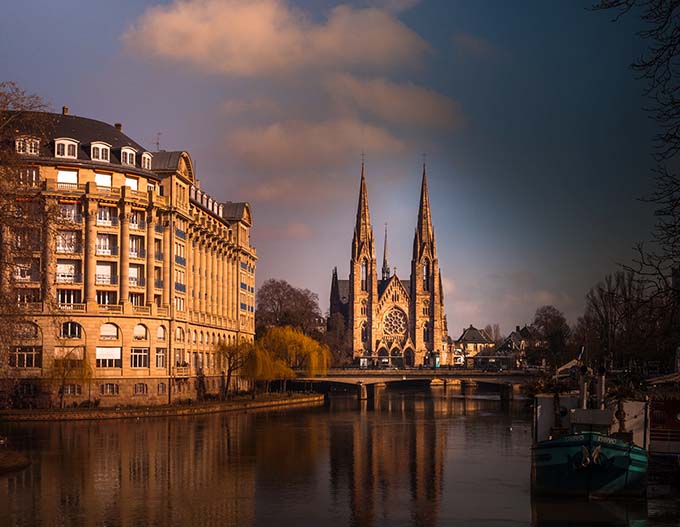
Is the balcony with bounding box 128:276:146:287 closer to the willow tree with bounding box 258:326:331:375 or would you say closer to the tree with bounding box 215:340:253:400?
the tree with bounding box 215:340:253:400

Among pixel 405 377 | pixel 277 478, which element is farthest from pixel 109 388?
pixel 405 377

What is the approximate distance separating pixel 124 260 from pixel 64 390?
1255 centimetres

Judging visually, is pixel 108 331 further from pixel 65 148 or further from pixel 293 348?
pixel 293 348

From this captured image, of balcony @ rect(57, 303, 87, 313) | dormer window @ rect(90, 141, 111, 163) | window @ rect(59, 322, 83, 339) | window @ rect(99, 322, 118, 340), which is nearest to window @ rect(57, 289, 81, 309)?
balcony @ rect(57, 303, 87, 313)

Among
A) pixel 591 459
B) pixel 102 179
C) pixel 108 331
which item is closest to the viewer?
pixel 591 459

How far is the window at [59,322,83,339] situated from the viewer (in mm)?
76875

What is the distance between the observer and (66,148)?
7894cm

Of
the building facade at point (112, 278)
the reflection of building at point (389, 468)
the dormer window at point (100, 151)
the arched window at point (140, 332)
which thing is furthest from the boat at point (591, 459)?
the dormer window at point (100, 151)

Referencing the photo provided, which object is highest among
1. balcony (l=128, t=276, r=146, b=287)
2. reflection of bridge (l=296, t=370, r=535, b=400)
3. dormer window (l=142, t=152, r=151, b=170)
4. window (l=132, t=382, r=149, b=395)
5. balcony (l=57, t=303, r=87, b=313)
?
dormer window (l=142, t=152, r=151, b=170)

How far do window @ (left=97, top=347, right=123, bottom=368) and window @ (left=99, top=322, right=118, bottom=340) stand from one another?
104 centimetres

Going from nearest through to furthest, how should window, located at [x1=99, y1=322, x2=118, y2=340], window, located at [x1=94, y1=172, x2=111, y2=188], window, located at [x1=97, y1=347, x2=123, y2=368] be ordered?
window, located at [x1=97, y1=347, x2=123, y2=368]
window, located at [x1=99, y1=322, x2=118, y2=340]
window, located at [x1=94, y1=172, x2=111, y2=188]

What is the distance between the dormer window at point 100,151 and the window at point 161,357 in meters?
17.7

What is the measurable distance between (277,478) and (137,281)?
45.0m

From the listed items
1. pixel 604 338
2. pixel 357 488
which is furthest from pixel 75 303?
pixel 604 338
